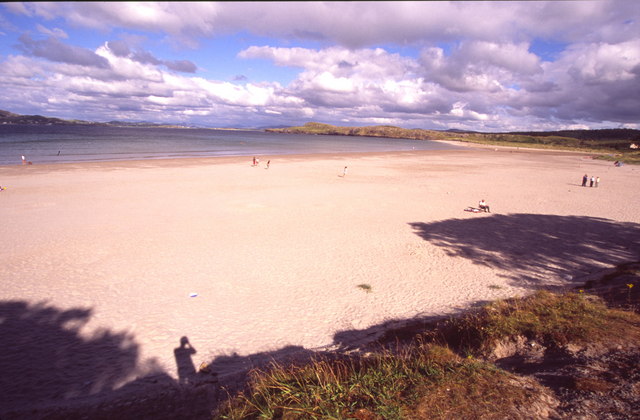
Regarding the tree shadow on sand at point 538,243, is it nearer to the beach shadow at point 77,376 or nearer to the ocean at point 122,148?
the beach shadow at point 77,376

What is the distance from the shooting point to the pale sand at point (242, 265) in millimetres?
6945

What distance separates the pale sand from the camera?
695 cm

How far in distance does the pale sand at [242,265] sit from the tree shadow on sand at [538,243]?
0.29 feet

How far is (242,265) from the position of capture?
36.1 ft

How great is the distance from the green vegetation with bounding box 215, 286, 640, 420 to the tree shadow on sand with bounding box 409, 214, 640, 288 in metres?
4.61

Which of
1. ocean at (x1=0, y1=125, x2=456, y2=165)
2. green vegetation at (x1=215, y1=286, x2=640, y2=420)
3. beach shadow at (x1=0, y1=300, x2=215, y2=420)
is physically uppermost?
ocean at (x1=0, y1=125, x2=456, y2=165)

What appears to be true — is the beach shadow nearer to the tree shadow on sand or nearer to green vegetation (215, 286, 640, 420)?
green vegetation (215, 286, 640, 420)

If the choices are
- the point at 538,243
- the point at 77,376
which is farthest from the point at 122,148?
the point at 538,243

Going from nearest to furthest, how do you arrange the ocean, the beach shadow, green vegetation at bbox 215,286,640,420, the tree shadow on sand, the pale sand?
green vegetation at bbox 215,286,640,420
the beach shadow
the pale sand
the tree shadow on sand
the ocean

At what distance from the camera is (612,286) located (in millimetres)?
8188

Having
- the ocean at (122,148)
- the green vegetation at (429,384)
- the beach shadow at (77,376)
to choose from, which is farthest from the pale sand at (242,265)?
the ocean at (122,148)

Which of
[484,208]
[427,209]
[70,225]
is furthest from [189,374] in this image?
[484,208]

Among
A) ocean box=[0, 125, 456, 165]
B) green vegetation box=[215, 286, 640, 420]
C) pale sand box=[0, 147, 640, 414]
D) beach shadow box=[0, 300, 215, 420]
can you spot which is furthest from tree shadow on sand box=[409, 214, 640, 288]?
ocean box=[0, 125, 456, 165]

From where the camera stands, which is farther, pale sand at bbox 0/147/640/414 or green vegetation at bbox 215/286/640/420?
pale sand at bbox 0/147/640/414
